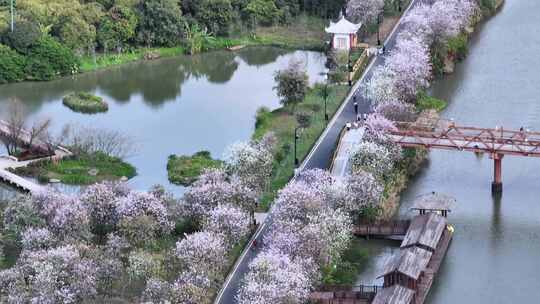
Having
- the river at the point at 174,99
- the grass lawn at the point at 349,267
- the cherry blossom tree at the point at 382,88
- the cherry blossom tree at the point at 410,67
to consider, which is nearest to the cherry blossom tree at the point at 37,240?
the river at the point at 174,99

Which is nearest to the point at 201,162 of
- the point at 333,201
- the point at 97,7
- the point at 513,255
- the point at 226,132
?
the point at 226,132

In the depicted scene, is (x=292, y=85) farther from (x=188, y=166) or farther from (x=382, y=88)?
(x=188, y=166)

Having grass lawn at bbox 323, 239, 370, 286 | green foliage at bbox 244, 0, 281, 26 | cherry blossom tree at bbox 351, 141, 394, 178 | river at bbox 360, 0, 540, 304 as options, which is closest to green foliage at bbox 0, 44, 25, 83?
green foliage at bbox 244, 0, 281, 26

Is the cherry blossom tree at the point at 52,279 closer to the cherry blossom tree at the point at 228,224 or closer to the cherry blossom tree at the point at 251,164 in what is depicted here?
the cherry blossom tree at the point at 228,224

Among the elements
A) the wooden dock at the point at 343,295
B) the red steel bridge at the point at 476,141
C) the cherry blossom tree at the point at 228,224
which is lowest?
the wooden dock at the point at 343,295

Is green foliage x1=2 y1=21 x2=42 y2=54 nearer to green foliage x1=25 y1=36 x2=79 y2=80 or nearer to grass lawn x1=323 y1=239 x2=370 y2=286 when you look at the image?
green foliage x1=25 y1=36 x2=79 y2=80

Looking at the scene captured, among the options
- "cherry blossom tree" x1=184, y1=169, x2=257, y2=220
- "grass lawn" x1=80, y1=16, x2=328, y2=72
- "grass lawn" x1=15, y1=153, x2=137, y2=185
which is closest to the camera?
"cherry blossom tree" x1=184, y1=169, x2=257, y2=220
